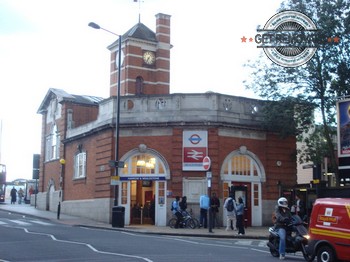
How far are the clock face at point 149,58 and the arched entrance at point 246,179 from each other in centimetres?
2349

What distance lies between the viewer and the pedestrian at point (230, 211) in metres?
26.4

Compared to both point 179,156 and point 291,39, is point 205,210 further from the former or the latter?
point 291,39

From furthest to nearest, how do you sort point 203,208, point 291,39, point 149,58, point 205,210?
point 149,58, point 205,210, point 203,208, point 291,39

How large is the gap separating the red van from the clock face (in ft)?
131

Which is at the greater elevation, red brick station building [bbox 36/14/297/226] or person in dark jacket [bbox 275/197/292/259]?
red brick station building [bbox 36/14/297/226]

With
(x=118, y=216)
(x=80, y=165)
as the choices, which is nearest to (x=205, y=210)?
(x=118, y=216)

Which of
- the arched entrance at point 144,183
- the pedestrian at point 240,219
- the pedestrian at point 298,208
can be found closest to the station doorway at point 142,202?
the arched entrance at point 144,183

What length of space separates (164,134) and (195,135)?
174 cm

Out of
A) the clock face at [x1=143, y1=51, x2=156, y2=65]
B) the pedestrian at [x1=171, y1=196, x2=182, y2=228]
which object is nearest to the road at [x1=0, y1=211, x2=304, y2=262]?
the pedestrian at [x1=171, y1=196, x2=182, y2=228]

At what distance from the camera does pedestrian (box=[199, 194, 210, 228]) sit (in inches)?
1099

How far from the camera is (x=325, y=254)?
43.5 ft

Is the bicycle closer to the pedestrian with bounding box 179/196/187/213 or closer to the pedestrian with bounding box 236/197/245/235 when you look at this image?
the pedestrian with bounding box 179/196/187/213

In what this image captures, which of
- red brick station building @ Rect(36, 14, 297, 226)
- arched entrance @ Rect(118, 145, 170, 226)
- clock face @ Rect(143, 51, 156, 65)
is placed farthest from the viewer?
clock face @ Rect(143, 51, 156, 65)

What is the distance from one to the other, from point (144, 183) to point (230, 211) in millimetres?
6359
